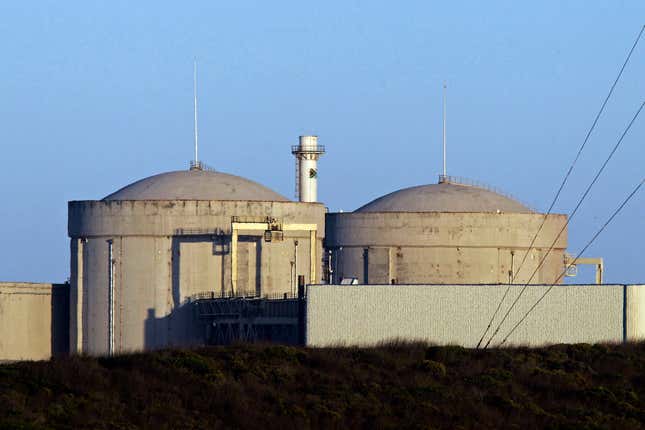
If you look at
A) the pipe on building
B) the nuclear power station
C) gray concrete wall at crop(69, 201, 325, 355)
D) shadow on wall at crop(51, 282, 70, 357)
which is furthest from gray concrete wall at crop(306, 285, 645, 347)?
shadow on wall at crop(51, 282, 70, 357)

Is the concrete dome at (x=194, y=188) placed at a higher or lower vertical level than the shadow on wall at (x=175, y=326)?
higher

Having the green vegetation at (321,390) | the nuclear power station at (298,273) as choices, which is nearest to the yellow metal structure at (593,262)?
the nuclear power station at (298,273)

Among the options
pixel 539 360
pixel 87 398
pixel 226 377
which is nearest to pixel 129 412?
pixel 87 398

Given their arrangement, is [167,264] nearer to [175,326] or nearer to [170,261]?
[170,261]

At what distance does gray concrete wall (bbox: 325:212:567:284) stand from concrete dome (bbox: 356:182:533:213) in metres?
2.08

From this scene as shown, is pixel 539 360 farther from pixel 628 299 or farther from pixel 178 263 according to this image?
pixel 178 263

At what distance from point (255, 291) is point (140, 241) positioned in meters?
5.53

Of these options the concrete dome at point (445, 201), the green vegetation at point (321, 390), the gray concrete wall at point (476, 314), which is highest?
the concrete dome at point (445, 201)

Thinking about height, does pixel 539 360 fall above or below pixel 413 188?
below

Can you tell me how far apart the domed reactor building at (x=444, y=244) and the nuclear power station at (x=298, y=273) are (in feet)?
0.22

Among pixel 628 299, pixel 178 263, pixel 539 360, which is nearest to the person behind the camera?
pixel 539 360

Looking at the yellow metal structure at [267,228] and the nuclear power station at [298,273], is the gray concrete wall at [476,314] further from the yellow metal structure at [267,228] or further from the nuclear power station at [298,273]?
the yellow metal structure at [267,228]

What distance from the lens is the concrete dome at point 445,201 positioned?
87688 millimetres

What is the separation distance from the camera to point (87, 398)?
48.0 meters
